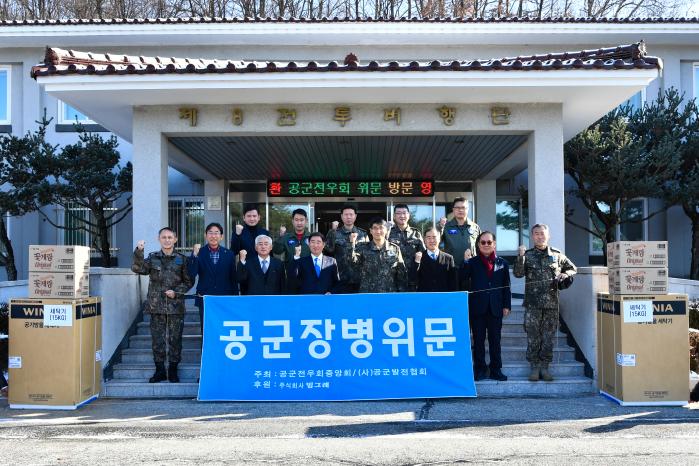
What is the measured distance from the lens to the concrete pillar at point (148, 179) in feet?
31.5

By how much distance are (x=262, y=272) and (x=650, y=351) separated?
435cm

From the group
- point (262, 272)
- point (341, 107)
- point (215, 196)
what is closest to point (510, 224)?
point (215, 196)

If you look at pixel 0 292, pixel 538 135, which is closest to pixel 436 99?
pixel 538 135

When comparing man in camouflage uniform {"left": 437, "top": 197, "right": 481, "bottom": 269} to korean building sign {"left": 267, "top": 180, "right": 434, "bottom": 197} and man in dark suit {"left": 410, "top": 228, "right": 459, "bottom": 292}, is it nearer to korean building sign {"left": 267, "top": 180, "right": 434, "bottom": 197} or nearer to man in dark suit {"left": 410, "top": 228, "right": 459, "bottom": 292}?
man in dark suit {"left": 410, "top": 228, "right": 459, "bottom": 292}

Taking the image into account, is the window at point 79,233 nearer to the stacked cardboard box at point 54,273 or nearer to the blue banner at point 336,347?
the stacked cardboard box at point 54,273

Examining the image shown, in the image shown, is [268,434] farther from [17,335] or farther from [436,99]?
[436,99]

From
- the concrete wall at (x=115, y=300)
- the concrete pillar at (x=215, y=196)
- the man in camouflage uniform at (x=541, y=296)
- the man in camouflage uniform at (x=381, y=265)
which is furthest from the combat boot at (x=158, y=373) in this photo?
the concrete pillar at (x=215, y=196)

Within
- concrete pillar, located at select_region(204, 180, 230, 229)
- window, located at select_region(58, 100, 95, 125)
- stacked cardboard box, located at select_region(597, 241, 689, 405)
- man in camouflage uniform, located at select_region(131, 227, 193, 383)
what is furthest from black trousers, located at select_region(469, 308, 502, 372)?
window, located at select_region(58, 100, 95, 125)

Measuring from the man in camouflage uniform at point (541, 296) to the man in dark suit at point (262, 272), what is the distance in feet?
9.06

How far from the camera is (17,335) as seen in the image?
23.5ft

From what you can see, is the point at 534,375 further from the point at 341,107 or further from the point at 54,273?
the point at 54,273

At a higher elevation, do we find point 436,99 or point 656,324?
point 436,99

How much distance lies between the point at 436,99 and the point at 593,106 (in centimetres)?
239

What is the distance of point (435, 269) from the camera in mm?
7781
